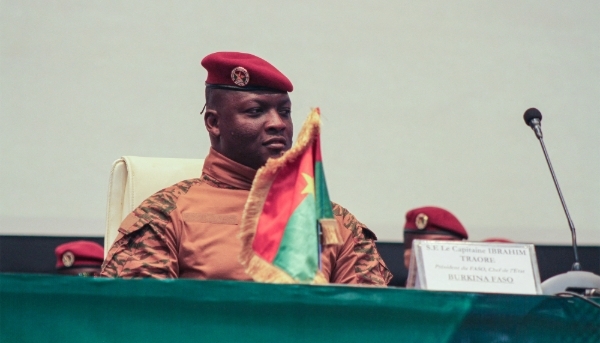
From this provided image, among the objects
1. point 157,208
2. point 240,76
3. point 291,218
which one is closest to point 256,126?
point 240,76

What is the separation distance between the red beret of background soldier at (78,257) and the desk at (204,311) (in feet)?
6.25

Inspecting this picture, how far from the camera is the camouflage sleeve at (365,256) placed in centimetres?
205

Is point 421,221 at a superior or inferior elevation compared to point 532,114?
inferior

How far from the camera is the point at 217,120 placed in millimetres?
2154

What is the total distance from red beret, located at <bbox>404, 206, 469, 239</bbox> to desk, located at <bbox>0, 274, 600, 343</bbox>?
6.78 feet

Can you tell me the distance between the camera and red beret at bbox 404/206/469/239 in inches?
135

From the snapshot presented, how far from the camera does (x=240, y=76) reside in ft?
6.84

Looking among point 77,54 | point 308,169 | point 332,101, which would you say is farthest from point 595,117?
point 308,169

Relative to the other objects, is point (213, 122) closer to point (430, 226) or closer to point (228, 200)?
point (228, 200)

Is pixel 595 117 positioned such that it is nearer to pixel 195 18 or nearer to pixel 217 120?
pixel 195 18

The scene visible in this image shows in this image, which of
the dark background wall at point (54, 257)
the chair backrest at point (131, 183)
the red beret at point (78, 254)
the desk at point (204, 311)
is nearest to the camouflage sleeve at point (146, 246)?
the chair backrest at point (131, 183)

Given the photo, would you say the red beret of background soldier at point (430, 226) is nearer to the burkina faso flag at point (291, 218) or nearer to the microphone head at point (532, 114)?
the microphone head at point (532, 114)

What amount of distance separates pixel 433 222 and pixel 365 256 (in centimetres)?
144

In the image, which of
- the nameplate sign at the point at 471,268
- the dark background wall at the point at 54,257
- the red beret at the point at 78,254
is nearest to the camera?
the nameplate sign at the point at 471,268
